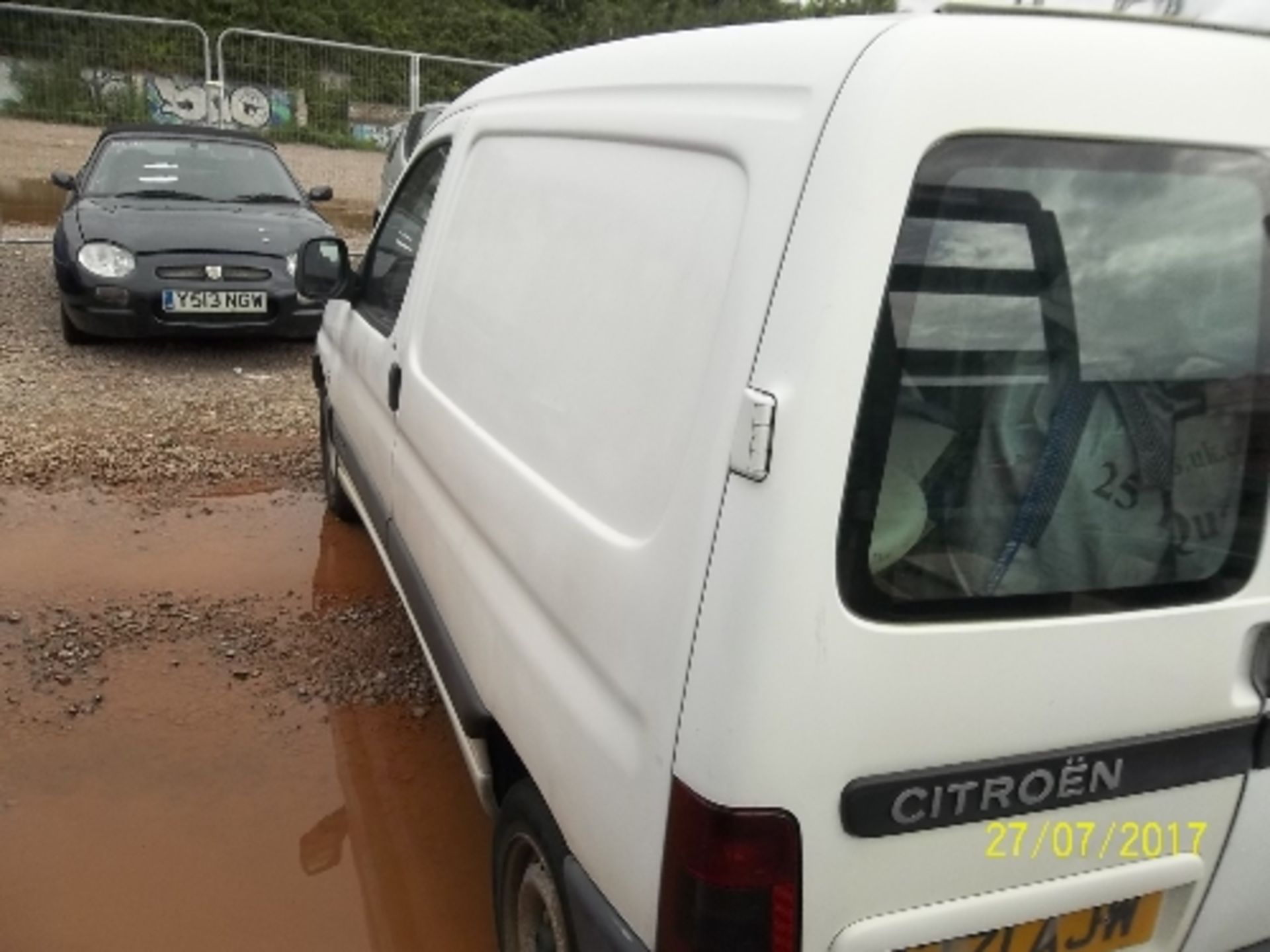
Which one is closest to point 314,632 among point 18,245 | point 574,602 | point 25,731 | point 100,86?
point 25,731

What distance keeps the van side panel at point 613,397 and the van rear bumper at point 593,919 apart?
25 millimetres

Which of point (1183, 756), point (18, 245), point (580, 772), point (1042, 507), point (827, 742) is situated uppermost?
point (1042, 507)

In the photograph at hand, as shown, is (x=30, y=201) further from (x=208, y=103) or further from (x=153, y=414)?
(x=153, y=414)

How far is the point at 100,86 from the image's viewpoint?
44.3ft

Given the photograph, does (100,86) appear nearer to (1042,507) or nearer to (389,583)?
(389,583)

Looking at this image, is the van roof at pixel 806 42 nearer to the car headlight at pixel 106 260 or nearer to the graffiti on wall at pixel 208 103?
the car headlight at pixel 106 260

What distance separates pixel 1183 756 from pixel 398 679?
2598 millimetres

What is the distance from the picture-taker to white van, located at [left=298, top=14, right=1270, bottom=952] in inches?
51.1

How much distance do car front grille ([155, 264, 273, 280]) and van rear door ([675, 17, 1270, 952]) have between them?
244 inches

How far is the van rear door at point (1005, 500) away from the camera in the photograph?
1288 mm

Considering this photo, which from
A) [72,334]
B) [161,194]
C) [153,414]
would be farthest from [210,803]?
[161,194]

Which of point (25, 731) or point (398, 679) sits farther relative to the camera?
point (398, 679)

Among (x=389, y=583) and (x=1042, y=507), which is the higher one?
(x=1042, y=507)

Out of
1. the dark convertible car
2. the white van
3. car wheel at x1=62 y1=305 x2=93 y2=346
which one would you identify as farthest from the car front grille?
the white van
